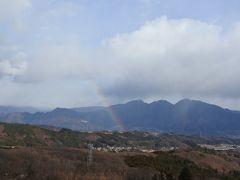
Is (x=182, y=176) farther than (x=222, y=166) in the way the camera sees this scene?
No

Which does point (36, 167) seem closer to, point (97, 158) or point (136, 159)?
point (97, 158)

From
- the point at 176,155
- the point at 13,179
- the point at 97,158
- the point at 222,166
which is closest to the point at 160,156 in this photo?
the point at 176,155

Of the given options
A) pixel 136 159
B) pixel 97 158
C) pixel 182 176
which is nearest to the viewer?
pixel 182 176

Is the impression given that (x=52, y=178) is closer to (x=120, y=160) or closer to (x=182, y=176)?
(x=182, y=176)

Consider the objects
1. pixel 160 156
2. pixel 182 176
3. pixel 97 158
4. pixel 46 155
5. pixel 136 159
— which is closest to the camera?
pixel 182 176

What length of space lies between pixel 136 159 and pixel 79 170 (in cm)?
4088

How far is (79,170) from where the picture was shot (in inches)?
5007

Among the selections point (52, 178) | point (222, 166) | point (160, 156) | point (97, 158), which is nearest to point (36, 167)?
point (52, 178)

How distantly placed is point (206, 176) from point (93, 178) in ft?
156

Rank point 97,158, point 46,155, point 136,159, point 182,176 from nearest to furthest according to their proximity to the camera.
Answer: point 182,176
point 46,155
point 97,158
point 136,159

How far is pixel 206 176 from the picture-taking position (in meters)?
154

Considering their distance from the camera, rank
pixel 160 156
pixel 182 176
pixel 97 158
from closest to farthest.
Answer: pixel 182 176
pixel 97 158
pixel 160 156

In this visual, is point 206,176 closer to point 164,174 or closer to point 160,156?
point 164,174

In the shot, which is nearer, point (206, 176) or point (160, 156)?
point (206, 176)
